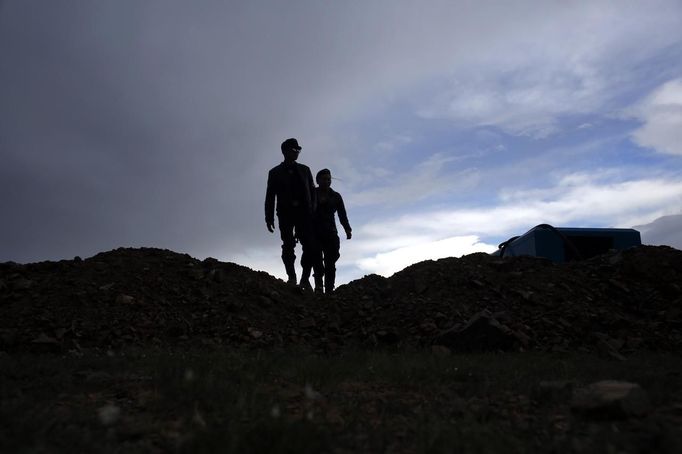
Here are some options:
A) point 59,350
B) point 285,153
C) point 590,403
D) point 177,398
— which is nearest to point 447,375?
point 590,403

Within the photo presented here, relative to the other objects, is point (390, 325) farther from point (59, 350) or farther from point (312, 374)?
point (59, 350)

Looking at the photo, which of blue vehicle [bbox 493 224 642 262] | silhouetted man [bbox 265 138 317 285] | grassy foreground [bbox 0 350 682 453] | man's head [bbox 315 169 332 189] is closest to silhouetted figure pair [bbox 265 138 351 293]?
silhouetted man [bbox 265 138 317 285]

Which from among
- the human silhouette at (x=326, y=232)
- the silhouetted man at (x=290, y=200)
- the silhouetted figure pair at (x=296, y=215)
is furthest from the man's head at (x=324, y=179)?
the silhouetted man at (x=290, y=200)

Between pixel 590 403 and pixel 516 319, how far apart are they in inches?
180

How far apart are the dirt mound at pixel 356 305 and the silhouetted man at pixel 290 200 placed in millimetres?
1197

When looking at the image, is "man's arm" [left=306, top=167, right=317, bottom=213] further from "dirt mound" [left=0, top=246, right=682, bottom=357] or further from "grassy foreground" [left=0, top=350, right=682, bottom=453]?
"grassy foreground" [left=0, top=350, right=682, bottom=453]

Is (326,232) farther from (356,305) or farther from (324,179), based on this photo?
(356,305)

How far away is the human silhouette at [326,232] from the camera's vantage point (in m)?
10.6

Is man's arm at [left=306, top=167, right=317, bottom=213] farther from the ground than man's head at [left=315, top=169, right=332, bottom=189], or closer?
closer

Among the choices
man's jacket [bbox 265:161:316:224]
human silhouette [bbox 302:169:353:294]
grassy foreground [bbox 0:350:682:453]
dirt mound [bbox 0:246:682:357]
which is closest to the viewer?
grassy foreground [bbox 0:350:682:453]

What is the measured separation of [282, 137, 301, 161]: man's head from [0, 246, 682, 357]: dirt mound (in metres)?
2.46

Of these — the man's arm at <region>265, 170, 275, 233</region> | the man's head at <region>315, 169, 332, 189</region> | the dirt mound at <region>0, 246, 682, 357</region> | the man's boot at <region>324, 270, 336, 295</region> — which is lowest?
the dirt mound at <region>0, 246, 682, 357</region>

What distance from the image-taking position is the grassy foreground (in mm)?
2482

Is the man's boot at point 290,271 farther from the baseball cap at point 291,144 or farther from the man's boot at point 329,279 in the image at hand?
the baseball cap at point 291,144
